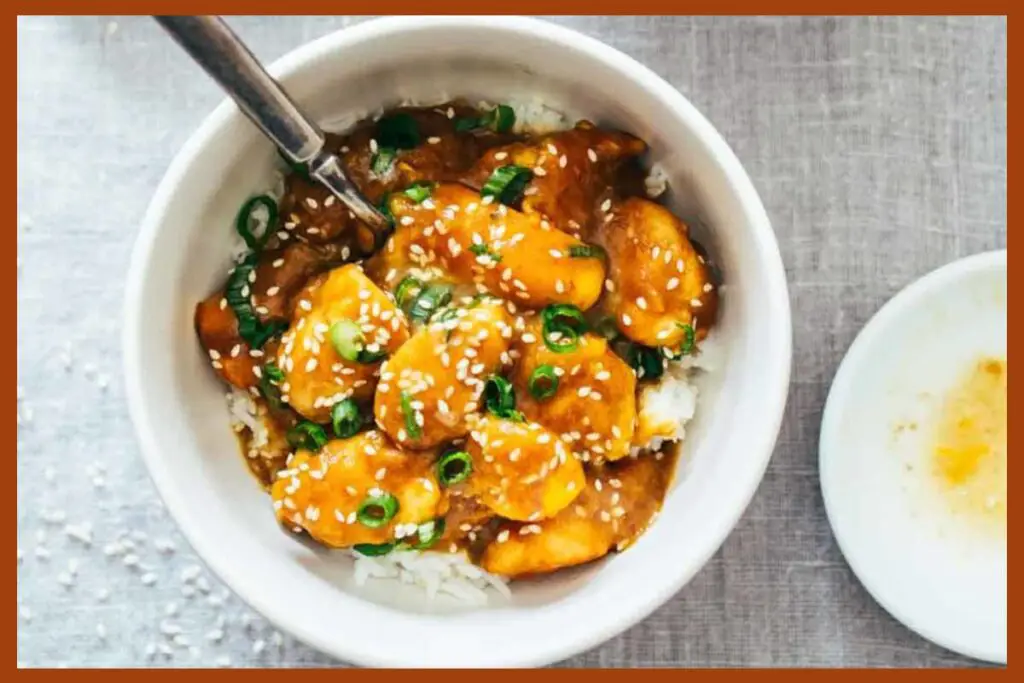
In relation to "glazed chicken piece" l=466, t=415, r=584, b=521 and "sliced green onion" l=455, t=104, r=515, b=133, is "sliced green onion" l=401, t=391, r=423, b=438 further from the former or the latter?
"sliced green onion" l=455, t=104, r=515, b=133

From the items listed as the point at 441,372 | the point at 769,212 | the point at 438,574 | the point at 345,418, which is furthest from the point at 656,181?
the point at 438,574

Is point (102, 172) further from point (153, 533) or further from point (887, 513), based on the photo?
point (887, 513)

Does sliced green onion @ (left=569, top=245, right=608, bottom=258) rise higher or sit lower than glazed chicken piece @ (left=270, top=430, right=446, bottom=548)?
higher

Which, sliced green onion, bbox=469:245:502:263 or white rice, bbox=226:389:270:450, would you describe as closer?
sliced green onion, bbox=469:245:502:263

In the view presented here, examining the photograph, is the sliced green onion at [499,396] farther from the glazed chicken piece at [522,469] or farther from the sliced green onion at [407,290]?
the sliced green onion at [407,290]

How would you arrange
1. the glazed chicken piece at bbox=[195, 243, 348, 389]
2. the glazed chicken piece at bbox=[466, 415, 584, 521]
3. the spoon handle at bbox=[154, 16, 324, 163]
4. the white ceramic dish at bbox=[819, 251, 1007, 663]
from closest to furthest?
the spoon handle at bbox=[154, 16, 324, 163], the glazed chicken piece at bbox=[466, 415, 584, 521], the glazed chicken piece at bbox=[195, 243, 348, 389], the white ceramic dish at bbox=[819, 251, 1007, 663]

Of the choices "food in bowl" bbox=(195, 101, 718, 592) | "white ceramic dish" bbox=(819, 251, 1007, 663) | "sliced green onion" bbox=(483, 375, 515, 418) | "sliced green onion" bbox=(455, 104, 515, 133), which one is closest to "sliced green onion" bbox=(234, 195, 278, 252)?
"food in bowl" bbox=(195, 101, 718, 592)

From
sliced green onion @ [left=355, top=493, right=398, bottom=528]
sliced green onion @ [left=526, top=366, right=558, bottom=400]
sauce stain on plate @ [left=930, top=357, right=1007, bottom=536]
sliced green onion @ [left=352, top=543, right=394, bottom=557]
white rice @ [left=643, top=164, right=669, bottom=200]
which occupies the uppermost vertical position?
white rice @ [left=643, top=164, right=669, bottom=200]

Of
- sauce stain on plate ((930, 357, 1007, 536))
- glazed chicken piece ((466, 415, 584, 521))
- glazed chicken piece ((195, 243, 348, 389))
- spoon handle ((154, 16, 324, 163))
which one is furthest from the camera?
sauce stain on plate ((930, 357, 1007, 536))

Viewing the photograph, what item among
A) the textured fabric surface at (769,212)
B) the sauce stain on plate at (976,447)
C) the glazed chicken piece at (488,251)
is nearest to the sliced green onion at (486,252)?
the glazed chicken piece at (488,251)
